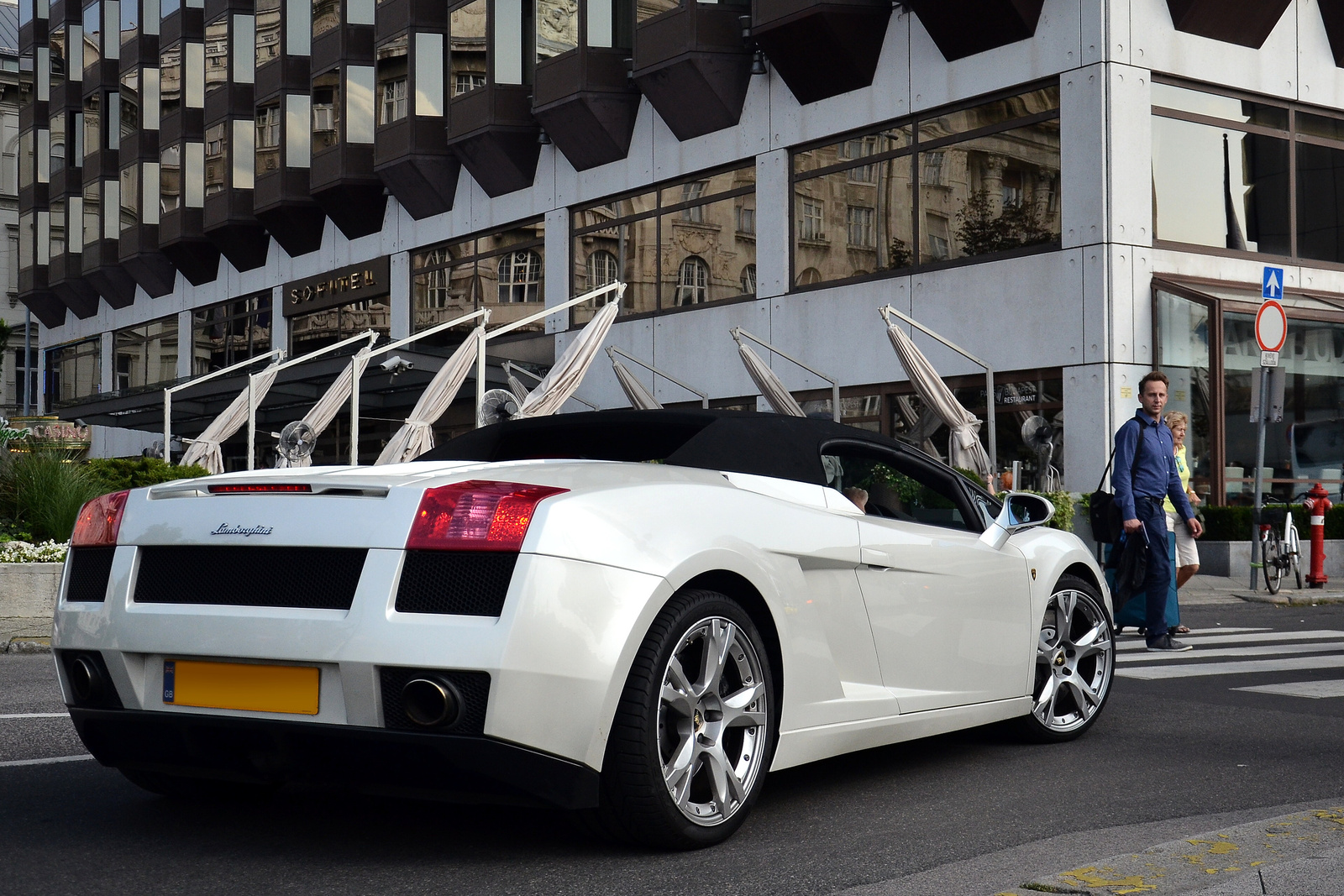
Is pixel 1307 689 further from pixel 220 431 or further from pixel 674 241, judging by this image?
pixel 674 241

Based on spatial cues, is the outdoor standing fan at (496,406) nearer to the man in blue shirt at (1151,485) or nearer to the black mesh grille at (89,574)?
the man in blue shirt at (1151,485)

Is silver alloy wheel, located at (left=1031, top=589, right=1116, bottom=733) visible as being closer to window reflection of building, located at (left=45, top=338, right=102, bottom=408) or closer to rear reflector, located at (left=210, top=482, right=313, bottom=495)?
rear reflector, located at (left=210, top=482, right=313, bottom=495)

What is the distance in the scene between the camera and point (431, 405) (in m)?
21.4

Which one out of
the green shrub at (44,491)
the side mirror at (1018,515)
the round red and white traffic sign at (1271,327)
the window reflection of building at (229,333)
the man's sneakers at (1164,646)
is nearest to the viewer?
the side mirror at (1018,515)

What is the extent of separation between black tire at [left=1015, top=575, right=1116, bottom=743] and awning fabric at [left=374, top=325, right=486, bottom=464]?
49.1 ft

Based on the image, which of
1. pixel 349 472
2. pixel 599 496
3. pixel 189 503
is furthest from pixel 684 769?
pixel 189 503

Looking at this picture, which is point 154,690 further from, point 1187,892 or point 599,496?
point 1187,892

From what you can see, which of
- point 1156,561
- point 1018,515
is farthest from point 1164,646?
point 1018,515

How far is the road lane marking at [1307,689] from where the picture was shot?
7762 millimetres

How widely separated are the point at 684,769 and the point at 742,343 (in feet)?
65.6

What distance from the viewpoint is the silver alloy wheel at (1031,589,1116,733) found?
6.11 m

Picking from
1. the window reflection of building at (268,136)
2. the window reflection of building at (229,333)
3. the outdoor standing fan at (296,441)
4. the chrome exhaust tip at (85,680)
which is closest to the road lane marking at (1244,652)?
the chrome exhaust tip at (85,680)

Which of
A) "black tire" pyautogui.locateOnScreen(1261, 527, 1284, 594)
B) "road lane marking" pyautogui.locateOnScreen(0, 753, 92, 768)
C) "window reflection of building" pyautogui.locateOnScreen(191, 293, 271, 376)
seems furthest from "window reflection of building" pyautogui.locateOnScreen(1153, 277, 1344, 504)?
"window reflection of building" pyautogui.locateOnScreen(191, 293, 271, 376)

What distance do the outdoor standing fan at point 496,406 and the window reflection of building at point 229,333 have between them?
58.8 ft
